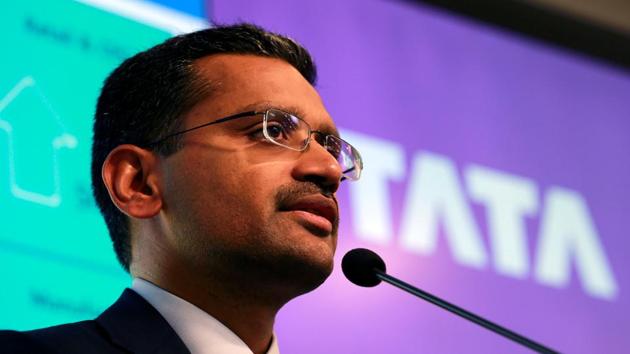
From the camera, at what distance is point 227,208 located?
199 cm

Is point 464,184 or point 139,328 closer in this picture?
point 139,328

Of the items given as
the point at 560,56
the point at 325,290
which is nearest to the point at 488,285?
the point at 325,290

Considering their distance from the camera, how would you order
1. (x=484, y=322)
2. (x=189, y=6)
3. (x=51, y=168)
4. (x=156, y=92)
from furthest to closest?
1. (x=189, y=6)
2. (x=51, y=168)
3. (x=156, y=92)
4. (x=484, y=322)

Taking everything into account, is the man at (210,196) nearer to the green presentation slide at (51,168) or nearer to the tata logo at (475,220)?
the green presentation slide at (51,168)

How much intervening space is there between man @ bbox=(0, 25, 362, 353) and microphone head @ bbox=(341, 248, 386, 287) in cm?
8

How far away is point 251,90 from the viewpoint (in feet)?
7.04

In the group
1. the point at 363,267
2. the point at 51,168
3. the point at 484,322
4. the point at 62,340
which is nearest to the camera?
the point at 62,340

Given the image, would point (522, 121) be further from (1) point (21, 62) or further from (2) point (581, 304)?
(1) point (21, 62)

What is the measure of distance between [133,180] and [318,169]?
32 centimetres

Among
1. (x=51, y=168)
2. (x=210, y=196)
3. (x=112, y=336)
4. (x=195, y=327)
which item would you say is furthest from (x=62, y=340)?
(x=51, y=168)

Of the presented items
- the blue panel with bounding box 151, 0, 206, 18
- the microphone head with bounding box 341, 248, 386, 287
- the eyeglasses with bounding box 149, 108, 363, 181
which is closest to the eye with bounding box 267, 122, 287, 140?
the eyeglasses with bounding box 149, 108, 363, 181

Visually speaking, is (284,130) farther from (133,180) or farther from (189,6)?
(189,6)

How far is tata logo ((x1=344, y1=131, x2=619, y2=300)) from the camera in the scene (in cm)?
343

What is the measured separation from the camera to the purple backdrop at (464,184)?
10.9 feet
